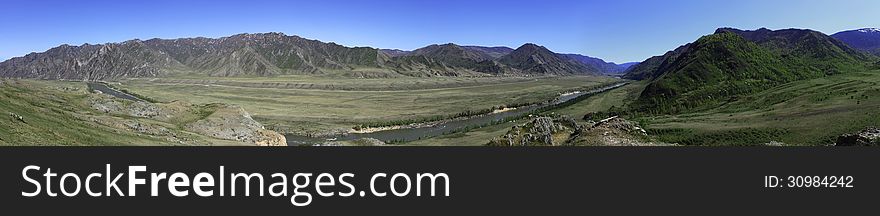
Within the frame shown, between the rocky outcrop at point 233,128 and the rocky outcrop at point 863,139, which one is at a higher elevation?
the rocky outcrop at point 863,139

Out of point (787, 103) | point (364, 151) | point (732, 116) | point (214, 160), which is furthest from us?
point (787, 103)

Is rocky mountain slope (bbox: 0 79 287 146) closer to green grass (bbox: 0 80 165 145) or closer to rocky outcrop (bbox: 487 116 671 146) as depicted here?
green grass (bbox: 0 80 165 145)

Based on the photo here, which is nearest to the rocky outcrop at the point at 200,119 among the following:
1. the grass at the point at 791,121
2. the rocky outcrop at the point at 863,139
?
the grass at the point at 791,121

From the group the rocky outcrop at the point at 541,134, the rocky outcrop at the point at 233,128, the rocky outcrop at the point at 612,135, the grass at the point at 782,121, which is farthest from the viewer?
the rocky outcrop at the point at 233,128

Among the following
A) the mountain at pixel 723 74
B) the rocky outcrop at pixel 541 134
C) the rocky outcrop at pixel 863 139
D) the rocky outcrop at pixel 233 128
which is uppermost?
the mountain at pixel 723 74

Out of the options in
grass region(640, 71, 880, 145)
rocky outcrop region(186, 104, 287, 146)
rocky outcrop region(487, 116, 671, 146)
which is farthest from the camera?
rocky outcrop region(186, 104, 287, 146)

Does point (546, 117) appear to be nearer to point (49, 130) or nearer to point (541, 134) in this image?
point (541, 134)

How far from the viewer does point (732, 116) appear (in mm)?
63000

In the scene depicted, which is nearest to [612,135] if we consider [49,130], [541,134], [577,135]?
[577,135]

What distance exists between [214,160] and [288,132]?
7874cm

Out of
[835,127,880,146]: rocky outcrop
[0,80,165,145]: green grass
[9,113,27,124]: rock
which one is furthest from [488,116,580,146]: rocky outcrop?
[9,113,27,124]: rock

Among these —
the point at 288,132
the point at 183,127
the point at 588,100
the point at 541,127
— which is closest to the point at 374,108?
the point at 288,132

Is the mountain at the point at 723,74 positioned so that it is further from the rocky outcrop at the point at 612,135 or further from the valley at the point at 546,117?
the rocky outcrop at the point at 612,135

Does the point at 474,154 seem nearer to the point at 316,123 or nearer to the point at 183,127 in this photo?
the point at 183,127
